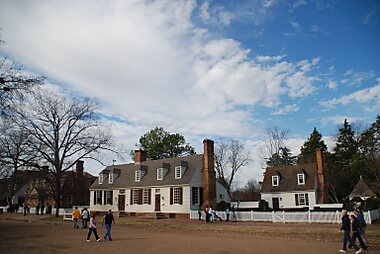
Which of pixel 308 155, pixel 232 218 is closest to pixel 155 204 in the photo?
pixel 232 218

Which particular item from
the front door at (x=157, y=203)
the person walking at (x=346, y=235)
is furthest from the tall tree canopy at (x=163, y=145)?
the person walking at (x=346, y=235)

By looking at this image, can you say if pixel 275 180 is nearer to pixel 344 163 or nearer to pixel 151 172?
pixel 151 172

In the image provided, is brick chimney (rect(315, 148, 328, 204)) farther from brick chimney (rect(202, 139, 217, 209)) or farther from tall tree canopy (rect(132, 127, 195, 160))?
tall tree canopy (rect(132, 127, 195, 160))

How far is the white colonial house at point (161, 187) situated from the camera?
35.0m

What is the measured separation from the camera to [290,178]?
43281 millimetres

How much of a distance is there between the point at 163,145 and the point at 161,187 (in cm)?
2605

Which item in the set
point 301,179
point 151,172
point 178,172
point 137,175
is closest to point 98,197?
point 137,175

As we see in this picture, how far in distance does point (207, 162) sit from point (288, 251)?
865 inches

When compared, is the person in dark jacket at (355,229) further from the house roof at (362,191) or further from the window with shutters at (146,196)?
the house roof at (362,191)

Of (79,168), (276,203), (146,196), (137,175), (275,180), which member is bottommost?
(276,203)

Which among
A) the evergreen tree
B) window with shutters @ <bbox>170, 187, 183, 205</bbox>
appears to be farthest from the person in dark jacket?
the evergreen tree

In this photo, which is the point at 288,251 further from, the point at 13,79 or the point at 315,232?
the point at 13,79

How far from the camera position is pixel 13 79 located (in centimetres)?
1906

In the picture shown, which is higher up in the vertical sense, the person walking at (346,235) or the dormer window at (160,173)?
the dormer window at (160,173)
